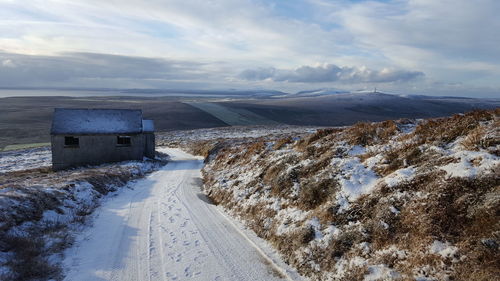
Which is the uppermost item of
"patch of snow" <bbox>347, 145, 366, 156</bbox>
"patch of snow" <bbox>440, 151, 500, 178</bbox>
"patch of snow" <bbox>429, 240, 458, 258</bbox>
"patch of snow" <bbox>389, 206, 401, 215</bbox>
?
"patch of snow" <bbox>440, 151, 500, 178</bbox>

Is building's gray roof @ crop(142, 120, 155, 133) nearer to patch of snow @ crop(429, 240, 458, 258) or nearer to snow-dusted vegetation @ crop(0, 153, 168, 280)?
snow-dusted vegetation @ crop(0, 153, 168, 280)

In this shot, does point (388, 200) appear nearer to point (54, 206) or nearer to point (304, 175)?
point (304, 175)

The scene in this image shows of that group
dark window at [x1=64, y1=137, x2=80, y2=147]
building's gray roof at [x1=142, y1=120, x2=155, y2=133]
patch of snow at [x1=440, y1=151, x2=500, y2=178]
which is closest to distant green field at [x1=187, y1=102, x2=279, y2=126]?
building's gray roof at [x1=142, y1=120, x2=155, y2=133]

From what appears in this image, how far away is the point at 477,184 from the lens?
7.18 meters

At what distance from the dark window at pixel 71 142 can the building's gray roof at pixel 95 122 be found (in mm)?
838

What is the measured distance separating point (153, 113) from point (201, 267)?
123 metres

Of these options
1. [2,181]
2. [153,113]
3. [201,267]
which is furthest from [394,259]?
[153,113]

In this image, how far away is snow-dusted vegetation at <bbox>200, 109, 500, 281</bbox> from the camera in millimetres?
6297

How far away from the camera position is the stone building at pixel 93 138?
32.5 m

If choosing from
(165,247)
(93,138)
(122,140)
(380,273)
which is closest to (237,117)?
(122,140)

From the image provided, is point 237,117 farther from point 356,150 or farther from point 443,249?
point 443,249

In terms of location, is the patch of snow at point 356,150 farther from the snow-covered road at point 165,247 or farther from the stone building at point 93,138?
the stone building at point 93,138

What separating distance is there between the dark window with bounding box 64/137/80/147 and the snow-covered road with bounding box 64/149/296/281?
70.8 ft

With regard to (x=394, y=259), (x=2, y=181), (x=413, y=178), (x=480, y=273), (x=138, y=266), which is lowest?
(x=2, y=181)
